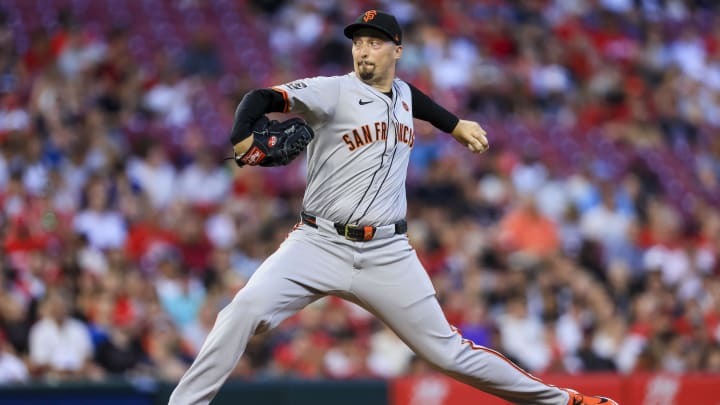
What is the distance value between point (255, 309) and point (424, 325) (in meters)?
0.73

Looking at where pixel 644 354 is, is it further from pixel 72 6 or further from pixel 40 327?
pixel 72 6

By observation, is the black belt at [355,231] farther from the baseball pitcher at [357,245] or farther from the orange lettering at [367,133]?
the orange lettering at [367,133]

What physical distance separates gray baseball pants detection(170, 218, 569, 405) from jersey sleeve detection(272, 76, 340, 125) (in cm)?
46

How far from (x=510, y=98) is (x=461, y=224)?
9.96 feet

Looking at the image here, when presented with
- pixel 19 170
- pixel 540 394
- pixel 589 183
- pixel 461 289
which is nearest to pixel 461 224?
pixel 461 289

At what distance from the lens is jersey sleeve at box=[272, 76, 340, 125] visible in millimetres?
4410

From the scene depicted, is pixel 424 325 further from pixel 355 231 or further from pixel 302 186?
pixel 302 186

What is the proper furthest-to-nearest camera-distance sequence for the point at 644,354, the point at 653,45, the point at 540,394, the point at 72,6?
the point at 653,45, the point at 72,6, the point at 644,354, the point at 540,394

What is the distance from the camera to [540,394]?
4.92 m

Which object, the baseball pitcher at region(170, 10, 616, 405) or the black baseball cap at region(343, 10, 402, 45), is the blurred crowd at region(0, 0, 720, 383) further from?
the black baseball cap at region(343, 10, 402, 45)

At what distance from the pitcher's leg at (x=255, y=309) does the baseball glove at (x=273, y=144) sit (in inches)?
19.4

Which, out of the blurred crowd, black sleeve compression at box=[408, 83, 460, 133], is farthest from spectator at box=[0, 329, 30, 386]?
black sleeve compression at box=[408, 83, 460, 133]

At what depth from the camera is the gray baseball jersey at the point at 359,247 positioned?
4.56 meters

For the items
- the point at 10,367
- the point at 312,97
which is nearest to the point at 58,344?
the point at 10,367
